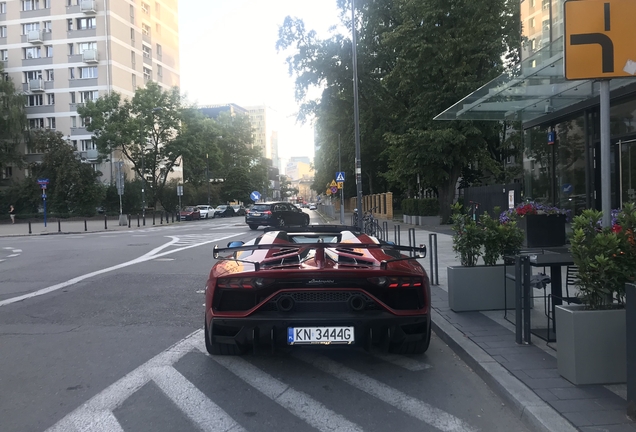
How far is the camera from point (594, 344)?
13.1ft

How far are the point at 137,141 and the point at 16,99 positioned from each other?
15.4 meters

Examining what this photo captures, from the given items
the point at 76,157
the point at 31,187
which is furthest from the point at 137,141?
the point at 31,187

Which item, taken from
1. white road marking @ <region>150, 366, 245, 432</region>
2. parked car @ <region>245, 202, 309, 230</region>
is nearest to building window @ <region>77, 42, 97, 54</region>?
parked car @ <region>245, 202, 309, 230</region>

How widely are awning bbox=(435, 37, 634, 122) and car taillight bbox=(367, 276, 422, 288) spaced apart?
7671 mm

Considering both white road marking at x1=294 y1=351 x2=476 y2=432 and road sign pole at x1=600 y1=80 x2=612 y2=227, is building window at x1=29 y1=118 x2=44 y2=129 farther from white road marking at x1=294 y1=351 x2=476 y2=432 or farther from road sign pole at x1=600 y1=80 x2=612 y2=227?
road sign pole at x1=600 y1=80 x2=612 y2=227

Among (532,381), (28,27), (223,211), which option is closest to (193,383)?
(532,381)

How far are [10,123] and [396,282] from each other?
56.2m

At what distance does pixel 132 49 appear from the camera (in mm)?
57969

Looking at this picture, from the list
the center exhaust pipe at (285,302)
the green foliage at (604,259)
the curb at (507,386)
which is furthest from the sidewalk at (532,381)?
the center exhaust pipe at (285,302)

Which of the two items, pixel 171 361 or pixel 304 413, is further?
pixel 171 361

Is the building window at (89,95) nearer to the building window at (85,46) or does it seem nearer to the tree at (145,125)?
the building window at (85,46)

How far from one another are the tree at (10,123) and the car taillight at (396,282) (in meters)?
55.7

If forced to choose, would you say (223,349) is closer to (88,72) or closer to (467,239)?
(467,239)

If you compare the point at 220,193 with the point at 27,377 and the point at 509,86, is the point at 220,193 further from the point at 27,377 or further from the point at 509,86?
the point at 27,377
